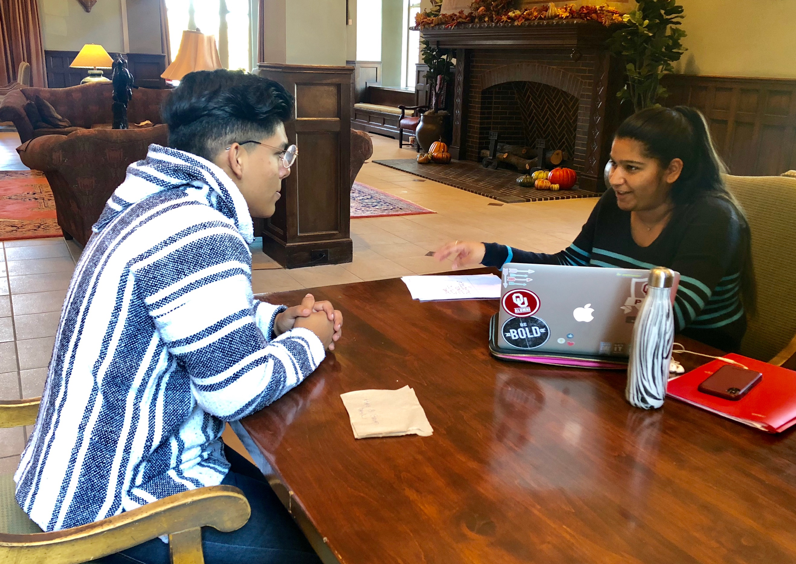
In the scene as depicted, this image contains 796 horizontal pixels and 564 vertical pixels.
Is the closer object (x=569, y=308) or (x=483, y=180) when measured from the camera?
(x=569, y=308)

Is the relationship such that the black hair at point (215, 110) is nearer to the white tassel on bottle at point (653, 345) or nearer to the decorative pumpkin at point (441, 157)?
the white tassel on bottle at point (653, 345)

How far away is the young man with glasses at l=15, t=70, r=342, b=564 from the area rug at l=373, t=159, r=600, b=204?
5.79 meters

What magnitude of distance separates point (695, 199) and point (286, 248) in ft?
10.3

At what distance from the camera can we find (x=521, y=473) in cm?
102

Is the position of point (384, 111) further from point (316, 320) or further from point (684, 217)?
point (316, 320)

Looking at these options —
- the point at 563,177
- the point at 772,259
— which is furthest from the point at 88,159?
the point at 563,177

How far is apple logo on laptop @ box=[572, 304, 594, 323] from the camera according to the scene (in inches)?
53.0

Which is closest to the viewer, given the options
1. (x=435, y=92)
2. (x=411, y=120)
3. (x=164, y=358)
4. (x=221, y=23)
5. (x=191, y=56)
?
(x=164, y=358)

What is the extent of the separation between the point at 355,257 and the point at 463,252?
2.98 m

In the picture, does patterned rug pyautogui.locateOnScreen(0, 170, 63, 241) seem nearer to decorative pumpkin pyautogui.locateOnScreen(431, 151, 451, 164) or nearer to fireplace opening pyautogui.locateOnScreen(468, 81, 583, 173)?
decorative pumpkin pyautogui.locateOnScreen(431, 151, 451, 164)

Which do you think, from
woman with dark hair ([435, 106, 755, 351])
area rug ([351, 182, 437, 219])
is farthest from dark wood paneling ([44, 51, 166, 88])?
woman with dark hair ([435, 106, 755, 351])

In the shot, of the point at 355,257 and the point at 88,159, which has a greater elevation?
the point at 88,159

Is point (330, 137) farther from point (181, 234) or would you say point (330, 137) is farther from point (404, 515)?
point (404, 515)

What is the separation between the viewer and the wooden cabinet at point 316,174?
436 cm
